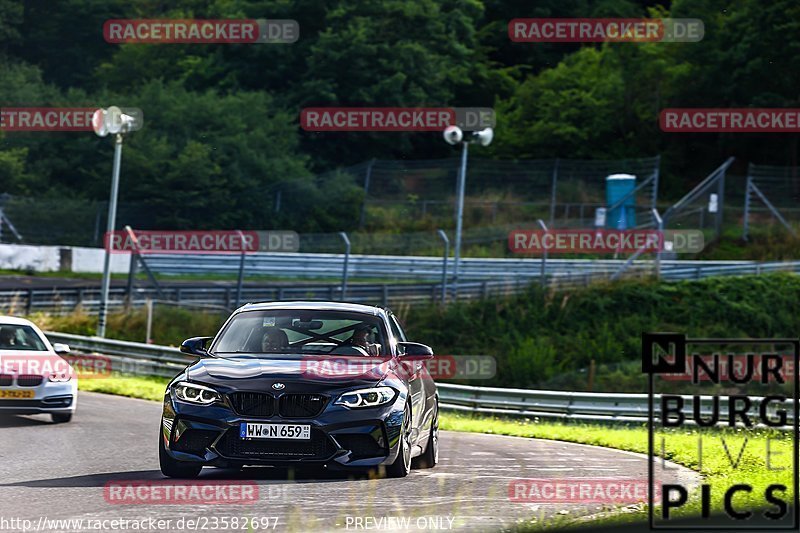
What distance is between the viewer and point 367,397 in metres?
10.8

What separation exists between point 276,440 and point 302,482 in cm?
Result: 59

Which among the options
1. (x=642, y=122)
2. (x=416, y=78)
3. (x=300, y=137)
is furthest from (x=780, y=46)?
(x=300, y=137)

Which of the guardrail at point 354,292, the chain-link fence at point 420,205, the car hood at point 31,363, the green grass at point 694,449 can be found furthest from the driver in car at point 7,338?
the chain-link fence at point 420,205

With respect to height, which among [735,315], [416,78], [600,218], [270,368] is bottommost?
[270,368]

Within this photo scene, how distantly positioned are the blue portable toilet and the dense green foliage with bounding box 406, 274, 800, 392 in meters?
9.38

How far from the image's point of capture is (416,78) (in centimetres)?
6656

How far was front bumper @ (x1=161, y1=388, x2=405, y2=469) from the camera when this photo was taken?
34.4ft

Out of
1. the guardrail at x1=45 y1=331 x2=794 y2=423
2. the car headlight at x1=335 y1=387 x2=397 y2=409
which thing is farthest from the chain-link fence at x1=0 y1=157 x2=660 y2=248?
the car headlight at x1=335 y1=387 x2=397 y2=409

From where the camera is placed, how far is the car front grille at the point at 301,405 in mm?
10578

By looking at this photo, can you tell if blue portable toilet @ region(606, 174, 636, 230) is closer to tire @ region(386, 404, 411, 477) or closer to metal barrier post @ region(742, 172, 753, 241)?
metal barrier post @ region(742, 172, 753, 241)

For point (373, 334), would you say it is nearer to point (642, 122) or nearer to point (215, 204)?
point (215, 204)

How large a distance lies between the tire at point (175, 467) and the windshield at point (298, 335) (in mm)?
1189

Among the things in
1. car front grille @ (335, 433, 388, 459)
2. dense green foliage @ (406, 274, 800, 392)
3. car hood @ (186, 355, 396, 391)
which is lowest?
car front grille @ (335, 433, 388, 459)

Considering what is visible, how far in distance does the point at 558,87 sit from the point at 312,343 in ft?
187
